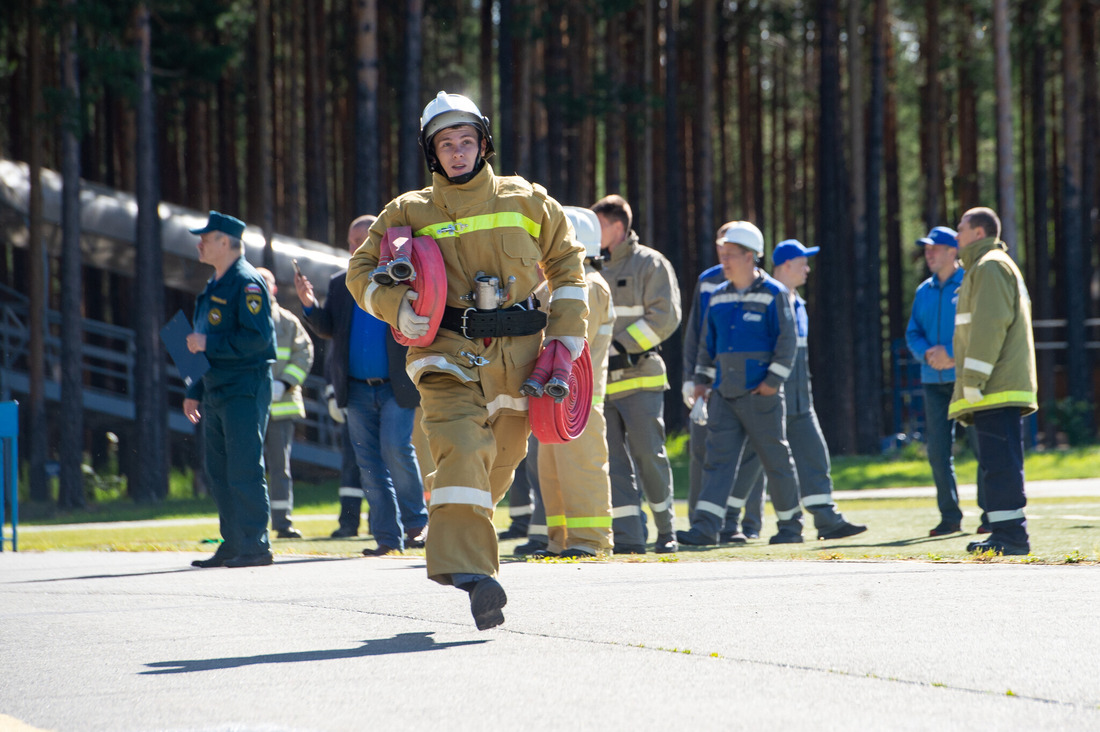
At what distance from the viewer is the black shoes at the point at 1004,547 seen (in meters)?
7.50

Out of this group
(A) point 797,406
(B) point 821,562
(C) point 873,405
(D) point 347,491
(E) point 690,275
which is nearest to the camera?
(B) point 821,562

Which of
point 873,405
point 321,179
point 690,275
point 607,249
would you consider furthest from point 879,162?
point 607,249

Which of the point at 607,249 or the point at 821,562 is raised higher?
the point at 607,249

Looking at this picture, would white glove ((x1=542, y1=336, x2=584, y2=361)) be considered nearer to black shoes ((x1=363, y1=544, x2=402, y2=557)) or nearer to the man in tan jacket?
the man in tan jacket

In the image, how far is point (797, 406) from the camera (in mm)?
Result: 9922

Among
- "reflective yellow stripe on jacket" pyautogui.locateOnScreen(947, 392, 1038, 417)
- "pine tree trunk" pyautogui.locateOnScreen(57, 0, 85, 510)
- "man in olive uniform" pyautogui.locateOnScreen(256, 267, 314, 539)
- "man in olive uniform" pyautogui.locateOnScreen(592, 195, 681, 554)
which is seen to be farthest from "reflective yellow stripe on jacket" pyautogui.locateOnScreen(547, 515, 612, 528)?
"pine tree trunk" pyautogui.locateOnScreen(57, 0, 85, 510)

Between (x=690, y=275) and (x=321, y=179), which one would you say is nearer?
(x=321, y=179)

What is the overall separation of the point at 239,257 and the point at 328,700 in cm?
522

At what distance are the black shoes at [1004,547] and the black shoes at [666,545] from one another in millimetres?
1757

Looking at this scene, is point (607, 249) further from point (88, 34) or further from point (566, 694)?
point (88, 34)

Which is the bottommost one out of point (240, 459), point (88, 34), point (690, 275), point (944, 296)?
point (240, 459)

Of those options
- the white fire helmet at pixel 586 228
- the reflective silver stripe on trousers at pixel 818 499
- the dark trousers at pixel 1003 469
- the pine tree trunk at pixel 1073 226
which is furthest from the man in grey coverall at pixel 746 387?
the pine tree trunk at pixel 1073 226

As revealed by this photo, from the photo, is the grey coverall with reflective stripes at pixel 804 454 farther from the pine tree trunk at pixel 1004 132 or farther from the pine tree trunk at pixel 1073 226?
the pine tree trunk at pixel 1073 226

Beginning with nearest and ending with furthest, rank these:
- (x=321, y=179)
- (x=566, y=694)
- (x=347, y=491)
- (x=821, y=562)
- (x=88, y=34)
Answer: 1. (x=566, y=694)
2. (x=821, y=562)
3. (x=347, y=491)
4. (x=88, y=34)
5. (x=321, y=179)
